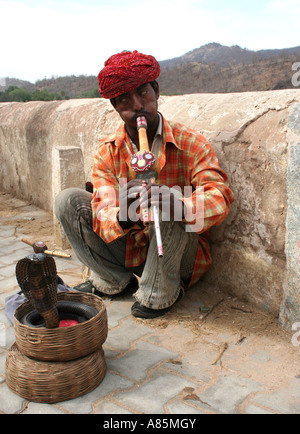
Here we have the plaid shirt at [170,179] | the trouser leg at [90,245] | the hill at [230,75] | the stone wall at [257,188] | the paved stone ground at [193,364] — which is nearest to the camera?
the paved stone ground at [193,364]

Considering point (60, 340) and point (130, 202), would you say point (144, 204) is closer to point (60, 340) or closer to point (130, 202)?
point (130, 202)

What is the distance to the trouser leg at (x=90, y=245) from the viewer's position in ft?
9.80

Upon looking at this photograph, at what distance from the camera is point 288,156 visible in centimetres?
249

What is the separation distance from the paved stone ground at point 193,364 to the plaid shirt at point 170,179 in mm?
334

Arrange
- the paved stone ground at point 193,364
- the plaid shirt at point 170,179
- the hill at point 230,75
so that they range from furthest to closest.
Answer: the hill at point 230,75
the plaid shirt at point 170,179
the paved stone ground at point 193,364

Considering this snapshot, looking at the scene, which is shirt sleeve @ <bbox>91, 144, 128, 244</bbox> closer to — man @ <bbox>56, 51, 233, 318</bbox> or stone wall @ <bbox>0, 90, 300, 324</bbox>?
man @ <bbox>56, 51, 233, 318</bbox>

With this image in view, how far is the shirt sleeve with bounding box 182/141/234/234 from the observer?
2.57m

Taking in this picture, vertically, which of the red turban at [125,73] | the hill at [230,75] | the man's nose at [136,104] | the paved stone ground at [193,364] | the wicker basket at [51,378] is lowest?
the paved stone ground at [193,364]

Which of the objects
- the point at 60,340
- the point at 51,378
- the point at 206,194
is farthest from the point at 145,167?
the point at 51,378

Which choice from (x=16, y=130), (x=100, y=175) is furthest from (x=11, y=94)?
(x=100, y=175)

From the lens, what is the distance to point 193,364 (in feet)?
7.79

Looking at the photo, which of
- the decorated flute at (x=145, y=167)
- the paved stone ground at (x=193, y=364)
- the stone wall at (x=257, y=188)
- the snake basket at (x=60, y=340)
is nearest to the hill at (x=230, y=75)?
the stone wall at (x=257, y=188)

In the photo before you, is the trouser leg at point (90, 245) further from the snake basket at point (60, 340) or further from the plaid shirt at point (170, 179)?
the snake basket at point (60, 340)
